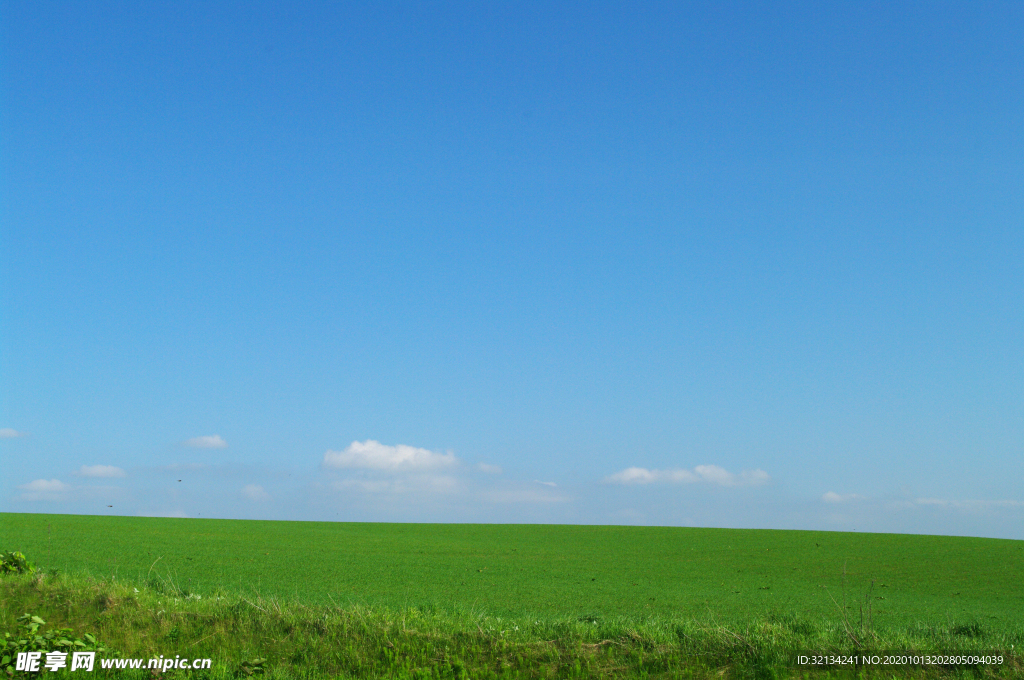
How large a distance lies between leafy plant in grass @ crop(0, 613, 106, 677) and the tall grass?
1.62 ft

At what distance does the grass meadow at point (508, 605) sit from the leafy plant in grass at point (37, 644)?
0.50 meters

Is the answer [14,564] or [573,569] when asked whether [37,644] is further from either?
[573,569]

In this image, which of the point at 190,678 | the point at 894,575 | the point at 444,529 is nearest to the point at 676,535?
the point at 444,529

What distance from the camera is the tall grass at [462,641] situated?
10078mm

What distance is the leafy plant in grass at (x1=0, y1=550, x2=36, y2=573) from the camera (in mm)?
14977

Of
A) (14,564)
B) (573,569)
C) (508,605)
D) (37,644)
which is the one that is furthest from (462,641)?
(573,569)

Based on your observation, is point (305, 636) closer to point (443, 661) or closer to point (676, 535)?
point (443, 661)

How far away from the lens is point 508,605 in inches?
584

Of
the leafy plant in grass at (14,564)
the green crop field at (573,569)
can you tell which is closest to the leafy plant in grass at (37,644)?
the green crop field at (573,569)

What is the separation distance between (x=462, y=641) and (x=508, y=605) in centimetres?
412

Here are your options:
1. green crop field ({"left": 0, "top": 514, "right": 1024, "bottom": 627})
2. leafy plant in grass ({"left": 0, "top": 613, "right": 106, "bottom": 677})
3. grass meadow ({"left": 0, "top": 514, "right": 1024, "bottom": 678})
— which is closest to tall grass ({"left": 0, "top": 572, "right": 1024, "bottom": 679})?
grass meadow ({"left": 0, "top": 514, "right": 1024, "bottom": 678})

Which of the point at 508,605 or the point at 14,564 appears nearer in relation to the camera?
the point at 508,605

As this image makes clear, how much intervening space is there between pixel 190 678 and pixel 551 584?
10.1m

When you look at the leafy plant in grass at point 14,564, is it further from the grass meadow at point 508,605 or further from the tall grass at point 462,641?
the tall grass at point 462,641
